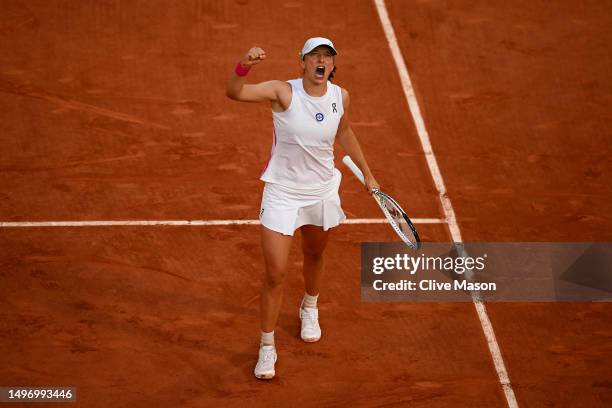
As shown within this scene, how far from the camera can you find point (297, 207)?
6266 millimetres

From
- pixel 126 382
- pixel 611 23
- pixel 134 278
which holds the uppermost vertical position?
pixel 611 23

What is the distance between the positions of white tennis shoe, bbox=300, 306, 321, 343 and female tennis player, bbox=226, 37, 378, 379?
55 centimetres

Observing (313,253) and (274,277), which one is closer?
(274,277)

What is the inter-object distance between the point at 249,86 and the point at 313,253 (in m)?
1.43

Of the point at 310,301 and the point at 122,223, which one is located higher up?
the point at 122,223

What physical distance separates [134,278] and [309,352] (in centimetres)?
167

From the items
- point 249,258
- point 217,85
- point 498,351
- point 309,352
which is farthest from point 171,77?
point 498,351

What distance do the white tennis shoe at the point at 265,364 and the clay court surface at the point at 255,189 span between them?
92 millimetres

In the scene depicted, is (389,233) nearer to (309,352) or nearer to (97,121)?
(309,352)

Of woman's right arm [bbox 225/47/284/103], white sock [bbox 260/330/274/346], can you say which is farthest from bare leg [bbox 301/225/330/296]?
woman's right arm [bbox 225/47/284/103]

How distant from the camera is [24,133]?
955cm

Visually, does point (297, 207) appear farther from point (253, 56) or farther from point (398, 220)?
point (253, 56)

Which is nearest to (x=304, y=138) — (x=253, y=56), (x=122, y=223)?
(x=253, y=56)

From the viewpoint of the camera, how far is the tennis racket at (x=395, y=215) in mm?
6562
